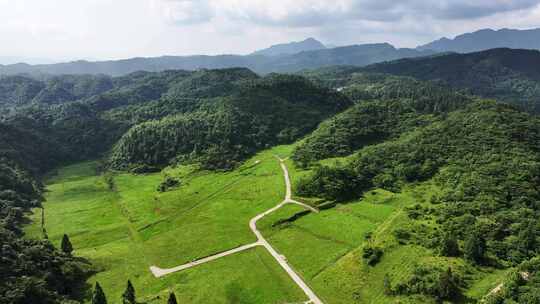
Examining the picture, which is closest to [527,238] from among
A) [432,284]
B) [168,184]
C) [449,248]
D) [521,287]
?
[449,248]

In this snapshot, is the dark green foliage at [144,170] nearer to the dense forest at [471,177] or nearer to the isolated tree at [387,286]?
the dense forest at [471,177]

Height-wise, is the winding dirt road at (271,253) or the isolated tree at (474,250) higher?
the isolated tree at (474,250)

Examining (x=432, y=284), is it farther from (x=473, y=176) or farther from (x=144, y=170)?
(x=144, y=170)

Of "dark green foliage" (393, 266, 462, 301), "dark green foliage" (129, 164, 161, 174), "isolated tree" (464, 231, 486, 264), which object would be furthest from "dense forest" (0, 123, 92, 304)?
"isolated tree" (464, 231, 486, 264)

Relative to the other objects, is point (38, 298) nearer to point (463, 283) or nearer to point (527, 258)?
point (463, 283)

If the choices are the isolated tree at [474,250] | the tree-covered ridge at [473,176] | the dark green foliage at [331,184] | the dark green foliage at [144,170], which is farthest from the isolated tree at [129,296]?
the dark green foliage at [144,170]
